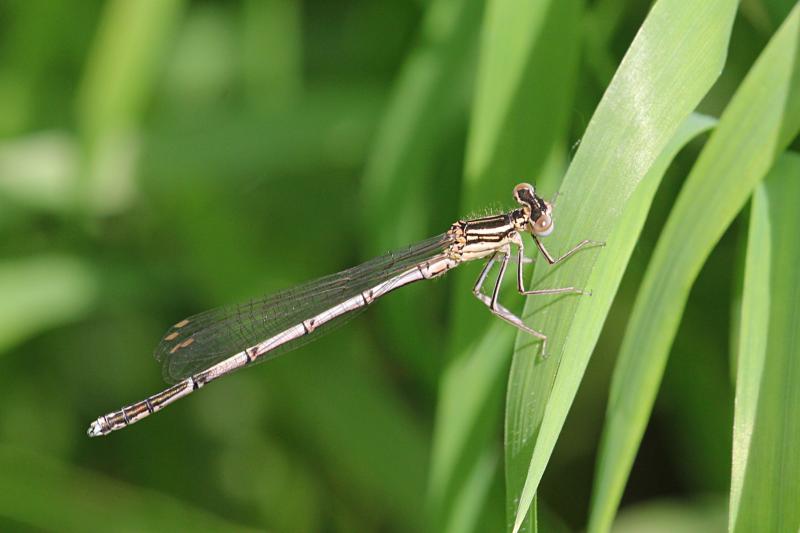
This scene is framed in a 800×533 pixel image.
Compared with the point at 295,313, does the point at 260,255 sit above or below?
above

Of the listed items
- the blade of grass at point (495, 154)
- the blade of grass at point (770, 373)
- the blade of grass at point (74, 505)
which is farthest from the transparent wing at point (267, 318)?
the blade of grass at point (770, 373)

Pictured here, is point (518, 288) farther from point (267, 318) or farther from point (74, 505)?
point (74, 505)

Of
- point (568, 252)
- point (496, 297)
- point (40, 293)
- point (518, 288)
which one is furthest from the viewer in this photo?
point (40, 293)

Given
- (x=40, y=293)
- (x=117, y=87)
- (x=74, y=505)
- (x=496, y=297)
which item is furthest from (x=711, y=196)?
(x=40, y=293)

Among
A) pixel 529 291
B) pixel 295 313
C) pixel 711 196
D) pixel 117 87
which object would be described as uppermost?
pixel 117 87

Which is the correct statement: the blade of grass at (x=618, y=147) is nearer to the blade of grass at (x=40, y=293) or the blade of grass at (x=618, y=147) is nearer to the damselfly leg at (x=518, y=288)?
A: the damselfly leg at (x=518, y=288)

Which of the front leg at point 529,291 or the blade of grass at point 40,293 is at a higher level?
the blade of grass at point 40,293

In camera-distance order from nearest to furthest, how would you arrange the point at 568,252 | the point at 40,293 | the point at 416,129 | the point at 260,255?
the point at 568,252
the point at 416,129
the point at 40,293
the point at 260,255
